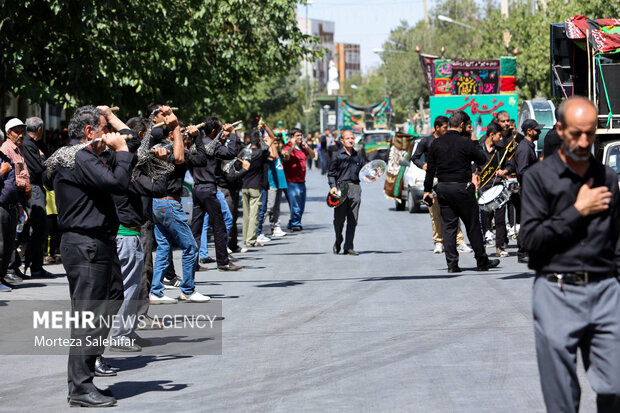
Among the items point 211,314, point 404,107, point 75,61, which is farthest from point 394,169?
point 404,107

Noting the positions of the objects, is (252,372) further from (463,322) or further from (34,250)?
(34,250)

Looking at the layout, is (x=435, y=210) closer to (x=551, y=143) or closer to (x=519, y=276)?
(x=519, y=276)

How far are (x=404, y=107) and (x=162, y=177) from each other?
7627 cm

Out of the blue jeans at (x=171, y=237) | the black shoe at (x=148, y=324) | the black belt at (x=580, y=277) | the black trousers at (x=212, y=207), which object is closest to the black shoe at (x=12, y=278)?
the black trousers at (x=212, y=207)

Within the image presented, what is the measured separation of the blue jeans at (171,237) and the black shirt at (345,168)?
620cm

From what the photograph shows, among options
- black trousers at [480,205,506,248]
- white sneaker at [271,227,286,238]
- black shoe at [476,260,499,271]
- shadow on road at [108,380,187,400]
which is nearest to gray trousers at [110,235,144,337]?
shadow on road at [108,380,187,400]

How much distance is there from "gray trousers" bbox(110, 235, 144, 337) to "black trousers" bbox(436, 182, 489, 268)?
6094 millimetres

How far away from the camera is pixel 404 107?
85062mm

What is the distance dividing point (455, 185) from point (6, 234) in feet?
18.1

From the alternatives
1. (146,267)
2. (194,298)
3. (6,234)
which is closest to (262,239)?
(6,234)

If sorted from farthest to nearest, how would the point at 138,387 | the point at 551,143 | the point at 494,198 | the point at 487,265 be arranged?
the point at 494,198
the point at 487,265
the point at 551,143
the point at 138,387

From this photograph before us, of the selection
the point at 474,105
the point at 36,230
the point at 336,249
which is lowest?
the point at 336,249

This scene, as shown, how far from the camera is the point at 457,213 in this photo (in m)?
14.1

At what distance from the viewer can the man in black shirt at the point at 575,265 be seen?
4930 millimetres
